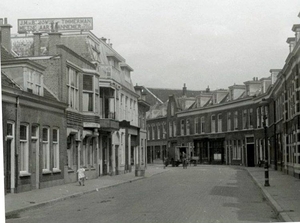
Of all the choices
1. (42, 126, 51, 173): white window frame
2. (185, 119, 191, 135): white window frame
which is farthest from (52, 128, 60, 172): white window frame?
(185, 119, 191, 135): white window frame

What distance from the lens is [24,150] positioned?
21.9 meters

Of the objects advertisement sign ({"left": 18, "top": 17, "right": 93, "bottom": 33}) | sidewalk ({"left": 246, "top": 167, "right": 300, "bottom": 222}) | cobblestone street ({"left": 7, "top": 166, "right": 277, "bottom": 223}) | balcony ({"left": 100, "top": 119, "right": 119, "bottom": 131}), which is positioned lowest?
cobblestone street ({"left": 7, "top": 166, "right": 277, "bottom": 223})

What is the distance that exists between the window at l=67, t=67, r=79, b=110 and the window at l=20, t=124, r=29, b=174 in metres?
6.36

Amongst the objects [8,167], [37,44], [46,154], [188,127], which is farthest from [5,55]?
[188,127]

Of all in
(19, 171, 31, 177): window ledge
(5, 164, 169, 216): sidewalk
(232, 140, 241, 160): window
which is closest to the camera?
(5, 164, 169, 216): sidewalk

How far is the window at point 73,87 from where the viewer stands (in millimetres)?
28353

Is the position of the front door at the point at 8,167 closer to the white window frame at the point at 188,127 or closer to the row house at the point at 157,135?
the row house at the point at 157,135

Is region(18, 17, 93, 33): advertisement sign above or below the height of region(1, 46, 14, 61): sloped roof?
below

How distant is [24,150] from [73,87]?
25.5 ft

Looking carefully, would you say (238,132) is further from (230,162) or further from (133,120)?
(133,120)

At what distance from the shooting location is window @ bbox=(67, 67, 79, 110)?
28353 mm

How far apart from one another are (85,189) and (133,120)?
1892cm

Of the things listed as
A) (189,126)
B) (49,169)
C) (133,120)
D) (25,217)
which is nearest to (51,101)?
(49,169)

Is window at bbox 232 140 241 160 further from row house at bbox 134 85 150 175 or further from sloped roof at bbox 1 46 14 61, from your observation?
sloped roof at bbox 1 46 14 61
